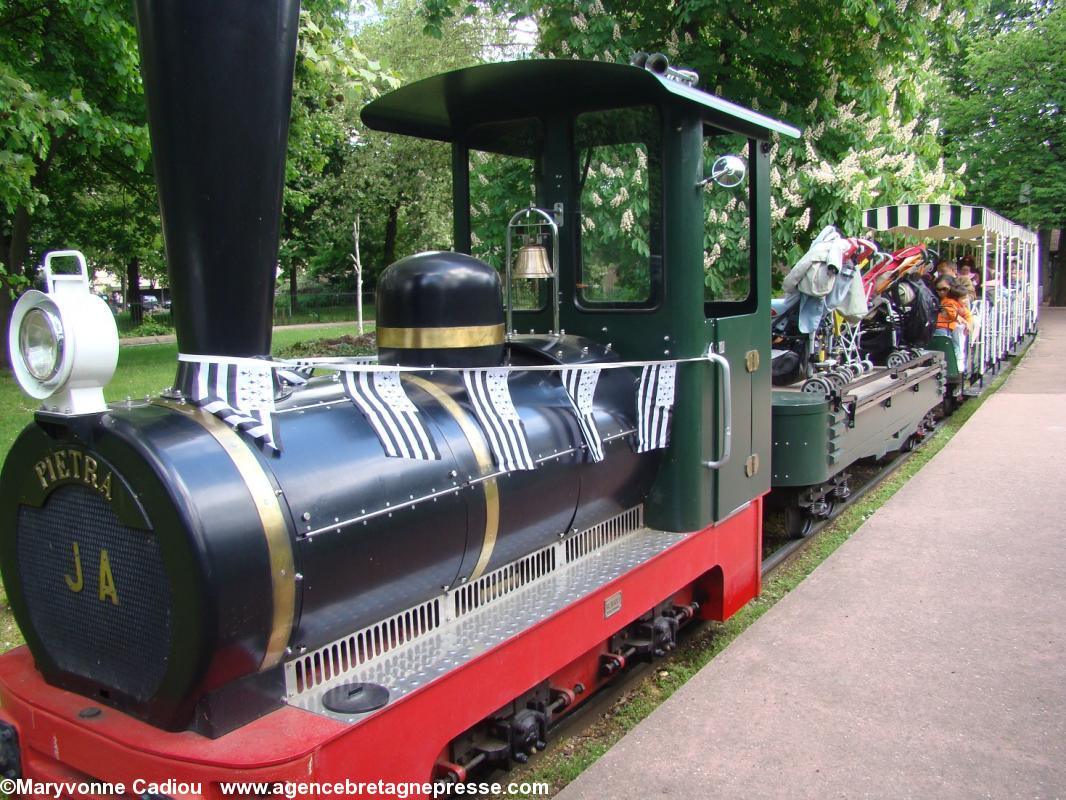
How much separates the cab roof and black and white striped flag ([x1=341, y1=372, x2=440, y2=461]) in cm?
147

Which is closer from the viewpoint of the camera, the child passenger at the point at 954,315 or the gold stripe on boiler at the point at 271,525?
the gold stripe on boiler at the point at 271,525

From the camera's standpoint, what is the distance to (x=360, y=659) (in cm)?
253

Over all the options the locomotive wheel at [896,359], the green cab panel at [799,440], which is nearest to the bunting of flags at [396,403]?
the green cab panel at [799,440]

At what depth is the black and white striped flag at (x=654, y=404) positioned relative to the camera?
11.7ft

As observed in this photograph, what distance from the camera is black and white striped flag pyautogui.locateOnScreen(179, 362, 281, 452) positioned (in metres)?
2.19

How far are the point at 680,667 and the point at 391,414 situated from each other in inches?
91.2

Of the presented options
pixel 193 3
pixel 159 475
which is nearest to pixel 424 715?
pixel 159 475

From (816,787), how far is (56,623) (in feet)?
7.82

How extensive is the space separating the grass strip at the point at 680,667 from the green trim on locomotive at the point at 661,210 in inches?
30.6

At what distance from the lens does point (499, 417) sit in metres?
2.88

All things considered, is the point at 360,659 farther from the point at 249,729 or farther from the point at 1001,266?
the point at 1001,266

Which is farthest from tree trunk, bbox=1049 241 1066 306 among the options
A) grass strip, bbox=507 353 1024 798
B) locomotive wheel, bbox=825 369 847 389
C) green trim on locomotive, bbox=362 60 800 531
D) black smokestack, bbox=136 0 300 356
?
black smokestack, bbox=136 0 300 356

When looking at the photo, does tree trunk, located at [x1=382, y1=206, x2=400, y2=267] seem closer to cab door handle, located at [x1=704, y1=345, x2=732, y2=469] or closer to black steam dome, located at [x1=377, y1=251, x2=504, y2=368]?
cab door handle, located at [x1=704, y1=345, x2=732, y2=469]

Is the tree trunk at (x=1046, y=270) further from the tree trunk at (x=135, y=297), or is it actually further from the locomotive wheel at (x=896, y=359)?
the tree trunk at (x=135, y=297)
